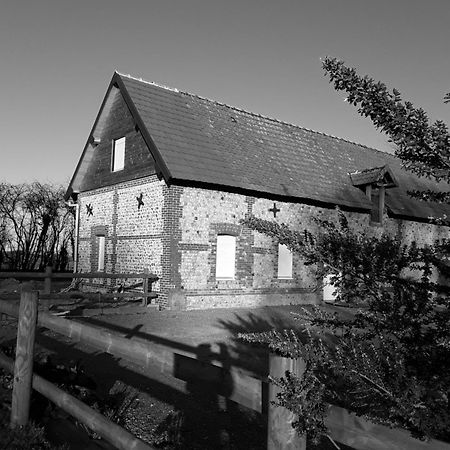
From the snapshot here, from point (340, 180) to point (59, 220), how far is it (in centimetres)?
2853

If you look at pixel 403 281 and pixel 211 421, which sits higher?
pixel 403 281

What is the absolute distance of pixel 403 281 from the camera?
1.79m

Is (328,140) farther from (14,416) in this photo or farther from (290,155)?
(14,416)

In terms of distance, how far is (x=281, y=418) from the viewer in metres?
1.98

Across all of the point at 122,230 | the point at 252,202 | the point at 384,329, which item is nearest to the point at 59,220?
the point at 122,230

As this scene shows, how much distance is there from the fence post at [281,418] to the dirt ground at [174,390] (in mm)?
490

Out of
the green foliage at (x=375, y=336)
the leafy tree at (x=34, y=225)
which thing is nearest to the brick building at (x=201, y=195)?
the green foliage at (x=375, y=336)

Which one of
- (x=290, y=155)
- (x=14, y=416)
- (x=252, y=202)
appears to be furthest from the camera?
(x=290, y=155)

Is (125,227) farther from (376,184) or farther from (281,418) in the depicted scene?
(281,418)

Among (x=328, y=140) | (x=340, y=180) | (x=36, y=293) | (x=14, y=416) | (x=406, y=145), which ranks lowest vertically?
(x=14, y=416)

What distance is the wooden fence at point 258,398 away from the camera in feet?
5.31

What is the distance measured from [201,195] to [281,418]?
12598mm

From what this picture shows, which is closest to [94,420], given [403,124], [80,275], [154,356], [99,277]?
[154,356]

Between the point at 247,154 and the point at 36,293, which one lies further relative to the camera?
the point at 247,154
